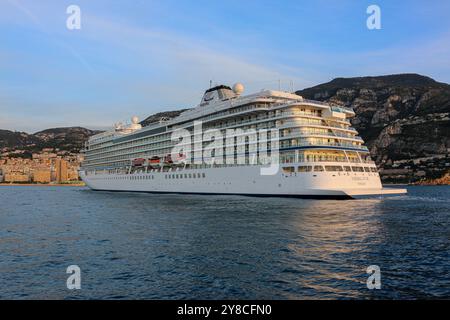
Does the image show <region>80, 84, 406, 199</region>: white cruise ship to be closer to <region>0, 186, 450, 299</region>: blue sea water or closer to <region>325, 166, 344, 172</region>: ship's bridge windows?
<region>325, 166, 344, 172</region>: ship's bridge windows

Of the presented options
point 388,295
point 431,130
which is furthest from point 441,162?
point 388,295

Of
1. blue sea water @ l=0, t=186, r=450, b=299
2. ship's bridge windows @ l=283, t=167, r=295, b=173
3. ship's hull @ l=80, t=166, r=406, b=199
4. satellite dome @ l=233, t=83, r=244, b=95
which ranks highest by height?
satellite dome @ l=233, t=83, r=244, b=95

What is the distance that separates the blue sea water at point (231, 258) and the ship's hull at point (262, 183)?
51.5 ft

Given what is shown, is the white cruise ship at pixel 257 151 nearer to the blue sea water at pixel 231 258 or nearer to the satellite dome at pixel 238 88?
the satellite dome at pixel 238 88

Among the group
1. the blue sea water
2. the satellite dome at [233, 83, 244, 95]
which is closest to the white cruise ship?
the satellite dome at [233, 83, 244, 95]

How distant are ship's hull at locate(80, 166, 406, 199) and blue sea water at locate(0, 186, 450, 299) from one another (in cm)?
1571

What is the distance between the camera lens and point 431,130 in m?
184

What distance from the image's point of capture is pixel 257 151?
5584cm

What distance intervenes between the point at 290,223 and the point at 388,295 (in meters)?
15.4

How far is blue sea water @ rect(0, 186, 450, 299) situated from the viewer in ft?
42.8

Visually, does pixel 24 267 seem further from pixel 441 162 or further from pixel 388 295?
pixel 441 162

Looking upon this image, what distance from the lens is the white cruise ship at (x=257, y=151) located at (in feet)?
159

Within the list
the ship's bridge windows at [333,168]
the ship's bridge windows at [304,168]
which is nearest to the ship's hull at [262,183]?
the ship's bridge windows at [304,168]

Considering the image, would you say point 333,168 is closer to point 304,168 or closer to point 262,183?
point 304,168
